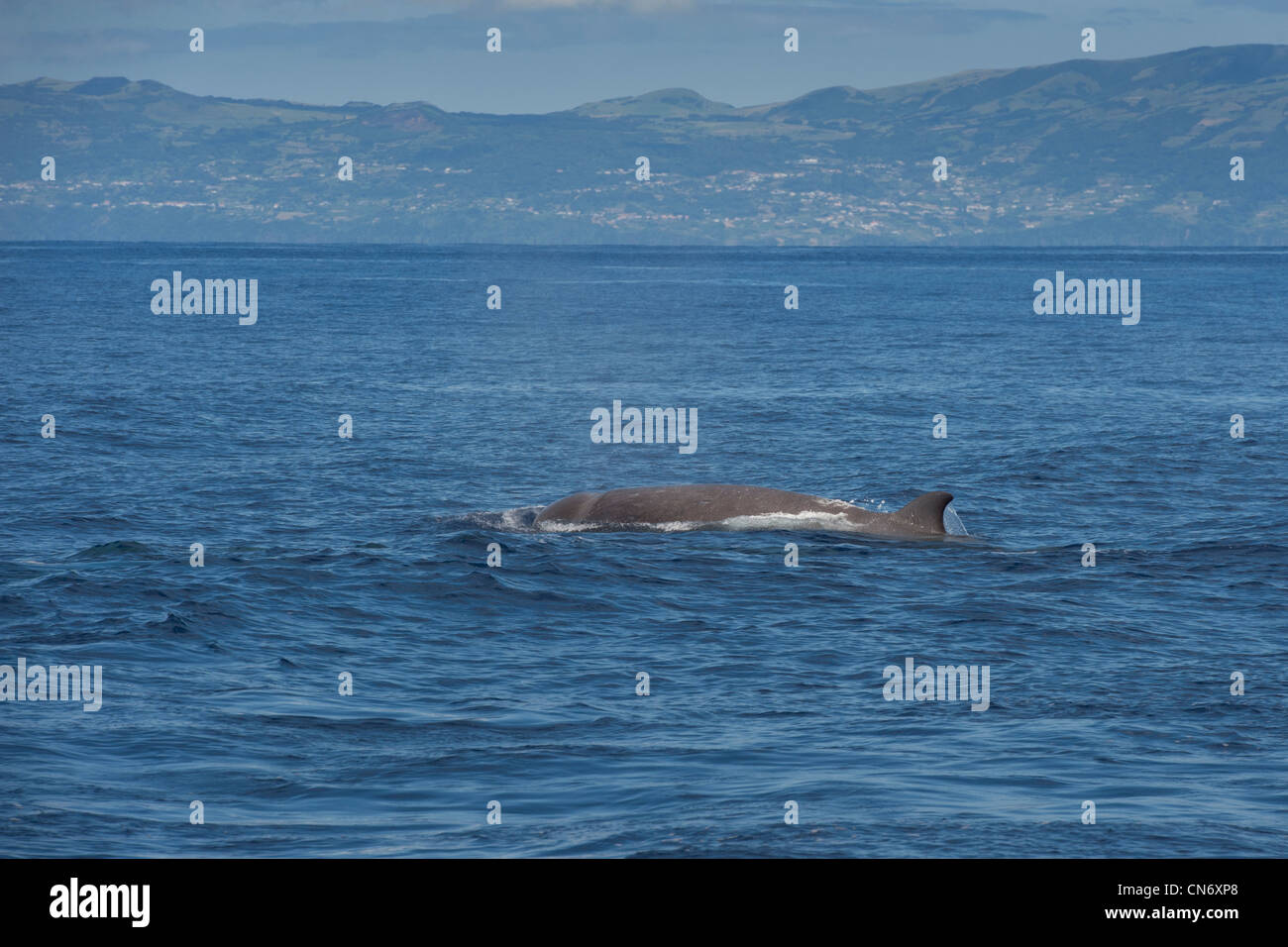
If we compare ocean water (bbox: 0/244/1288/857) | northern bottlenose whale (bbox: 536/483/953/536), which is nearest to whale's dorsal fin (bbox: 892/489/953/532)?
northern bottlenose whale (bbox: 536/483/953/536)

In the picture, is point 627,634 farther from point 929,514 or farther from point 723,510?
point 929,514

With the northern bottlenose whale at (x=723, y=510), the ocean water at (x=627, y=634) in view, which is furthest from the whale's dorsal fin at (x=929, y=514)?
the ocean water at (x=627, y=634)

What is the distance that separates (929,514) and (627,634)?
7.32 meters

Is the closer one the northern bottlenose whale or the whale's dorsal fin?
the whale's dorsal fin

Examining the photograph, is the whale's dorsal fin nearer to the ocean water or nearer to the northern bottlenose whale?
the northern bottlenose whale

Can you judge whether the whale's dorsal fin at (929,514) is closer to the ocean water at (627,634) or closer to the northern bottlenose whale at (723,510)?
the northern bottlenose whale at (723,510)

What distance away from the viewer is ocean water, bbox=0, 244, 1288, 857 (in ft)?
39.4

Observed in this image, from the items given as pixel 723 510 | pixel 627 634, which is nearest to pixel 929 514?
pixel 723 510

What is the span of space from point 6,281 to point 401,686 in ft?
461

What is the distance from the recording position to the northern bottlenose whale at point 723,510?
2395 cm

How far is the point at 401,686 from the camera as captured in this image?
16094 millimetres

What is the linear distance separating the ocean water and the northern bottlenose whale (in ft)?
1.47

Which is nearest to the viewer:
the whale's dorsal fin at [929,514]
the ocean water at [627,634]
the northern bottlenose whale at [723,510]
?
the ocean water at [627,634]
